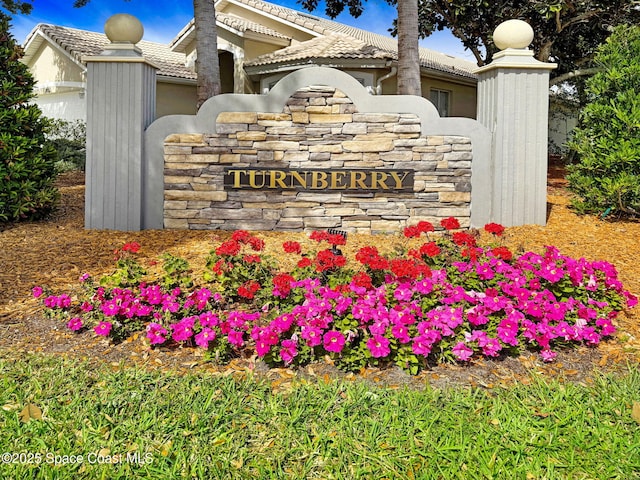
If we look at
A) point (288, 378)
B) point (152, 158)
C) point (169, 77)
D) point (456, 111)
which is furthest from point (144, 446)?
point (456, 111)

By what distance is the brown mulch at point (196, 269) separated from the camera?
3455mm

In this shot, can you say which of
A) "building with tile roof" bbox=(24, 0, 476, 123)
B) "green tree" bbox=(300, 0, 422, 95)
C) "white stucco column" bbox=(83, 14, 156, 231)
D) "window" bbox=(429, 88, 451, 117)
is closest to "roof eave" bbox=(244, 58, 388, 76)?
"building with tile roof" bbox=(24, 0, 476, 123)

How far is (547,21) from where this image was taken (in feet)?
48.0

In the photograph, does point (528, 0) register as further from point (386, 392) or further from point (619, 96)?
point (386, 392)

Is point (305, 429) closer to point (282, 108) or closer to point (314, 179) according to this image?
point (314, 179)

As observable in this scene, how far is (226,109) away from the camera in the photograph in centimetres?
689

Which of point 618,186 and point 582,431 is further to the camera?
point 618,186

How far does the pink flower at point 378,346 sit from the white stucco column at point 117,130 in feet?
14.8

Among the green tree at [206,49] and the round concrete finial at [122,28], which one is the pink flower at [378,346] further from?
the green tree at [206,49]

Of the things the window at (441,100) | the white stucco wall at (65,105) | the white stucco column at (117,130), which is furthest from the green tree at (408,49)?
the white stucco wall at (65,105)

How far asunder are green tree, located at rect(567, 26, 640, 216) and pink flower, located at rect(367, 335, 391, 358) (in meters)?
4.92

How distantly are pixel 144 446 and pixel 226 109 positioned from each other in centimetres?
501

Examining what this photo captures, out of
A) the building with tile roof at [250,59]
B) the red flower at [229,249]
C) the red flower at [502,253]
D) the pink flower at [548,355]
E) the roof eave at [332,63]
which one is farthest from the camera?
the building with tile roof at [250,59]

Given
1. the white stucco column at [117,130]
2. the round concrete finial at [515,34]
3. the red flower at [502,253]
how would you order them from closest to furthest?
the red flower at [502,253]
the white stucco column at [117,130]
the round concrete finial at [515,34]
